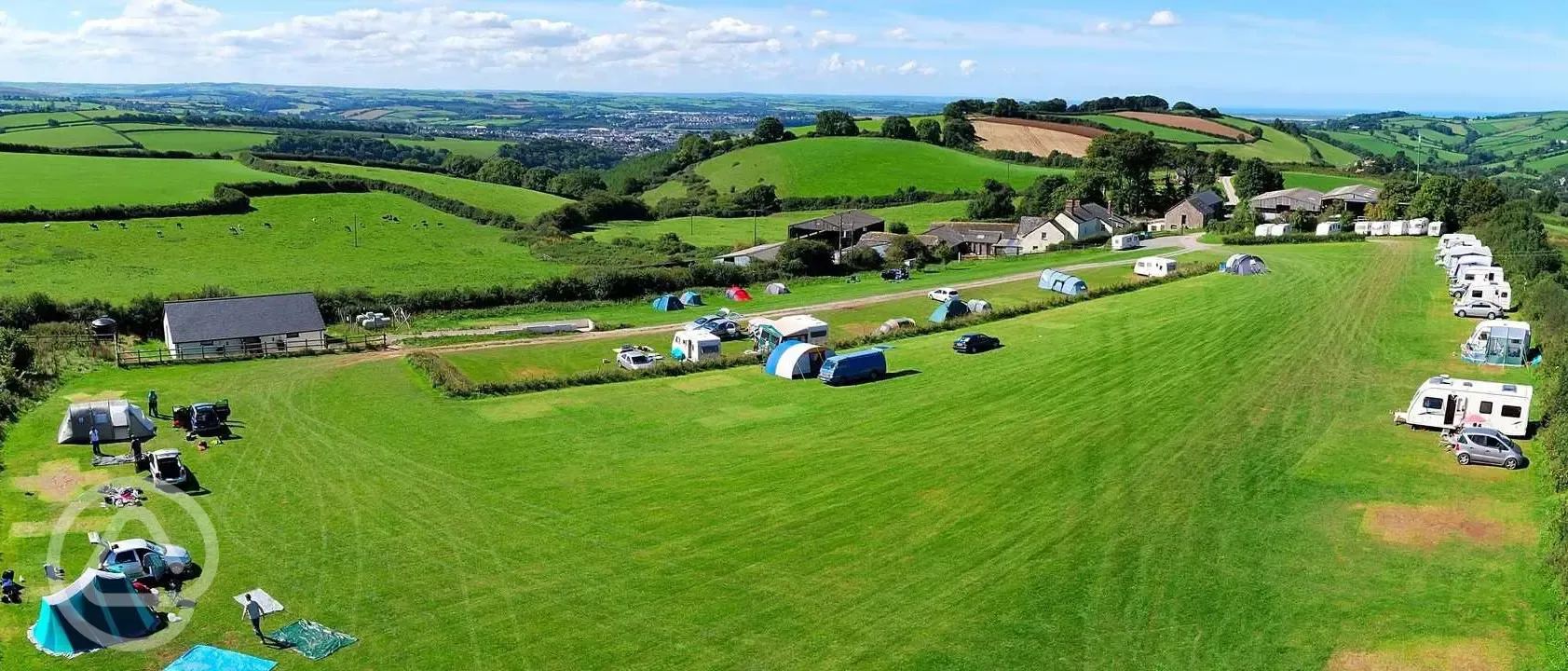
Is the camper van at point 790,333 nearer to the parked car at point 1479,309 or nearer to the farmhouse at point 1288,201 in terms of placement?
the parked car at point 1479,309

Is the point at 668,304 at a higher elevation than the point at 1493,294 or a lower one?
lower

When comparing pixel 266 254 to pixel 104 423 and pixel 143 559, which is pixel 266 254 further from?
pixel 143 559

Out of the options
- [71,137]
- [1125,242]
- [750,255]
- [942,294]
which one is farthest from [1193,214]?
[71,137]

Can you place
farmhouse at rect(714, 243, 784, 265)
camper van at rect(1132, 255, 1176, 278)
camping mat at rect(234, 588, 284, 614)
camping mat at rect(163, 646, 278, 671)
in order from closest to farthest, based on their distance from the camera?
1. camping mat at rect(163, 646, 278, 671)
2. camping mat at rect(234, 588, 284, 614)
3. camper van at rect(1132, 255, 1176, 278)
4. farmhouse at rect(714, 243, 784, 265)

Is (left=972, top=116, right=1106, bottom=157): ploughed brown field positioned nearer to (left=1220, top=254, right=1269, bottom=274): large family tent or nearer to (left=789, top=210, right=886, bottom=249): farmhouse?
(left=789, top=210, right=886, bottom=249): farmhouse

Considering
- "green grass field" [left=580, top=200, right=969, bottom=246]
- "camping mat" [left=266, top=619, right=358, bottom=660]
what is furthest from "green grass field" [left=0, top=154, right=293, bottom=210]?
"camping mat" [left=266, top=619, right=358, bottom=660]

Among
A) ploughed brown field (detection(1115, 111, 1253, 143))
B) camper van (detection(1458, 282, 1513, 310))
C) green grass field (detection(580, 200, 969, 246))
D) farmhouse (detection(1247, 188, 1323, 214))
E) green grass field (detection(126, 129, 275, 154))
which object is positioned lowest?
green grass field (detection(580, 200, 969, 246))

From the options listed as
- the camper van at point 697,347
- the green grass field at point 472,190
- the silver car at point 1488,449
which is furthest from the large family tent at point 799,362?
the green grass field at point 472,190
